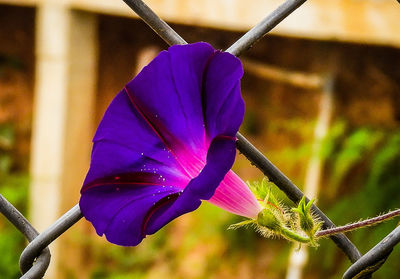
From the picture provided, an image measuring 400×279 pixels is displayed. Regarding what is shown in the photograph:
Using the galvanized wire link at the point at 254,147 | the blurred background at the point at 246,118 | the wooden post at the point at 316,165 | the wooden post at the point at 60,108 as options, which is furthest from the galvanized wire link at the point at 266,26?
the wooden post at the point at 60,108

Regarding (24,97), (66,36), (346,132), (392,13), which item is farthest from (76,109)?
(392,13)

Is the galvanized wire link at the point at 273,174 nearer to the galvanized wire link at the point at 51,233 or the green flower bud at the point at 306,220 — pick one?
the green flower bud at the point at 306,220

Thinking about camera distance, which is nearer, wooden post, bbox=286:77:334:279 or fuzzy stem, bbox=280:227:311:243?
fuzzy stem, bbox=280:227:311:243

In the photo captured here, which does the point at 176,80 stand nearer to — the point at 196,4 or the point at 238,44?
the point at 238,44

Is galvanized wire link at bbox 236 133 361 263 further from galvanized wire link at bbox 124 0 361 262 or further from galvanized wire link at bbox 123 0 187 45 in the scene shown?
galvanized wire link at bbox 123 0 187 45

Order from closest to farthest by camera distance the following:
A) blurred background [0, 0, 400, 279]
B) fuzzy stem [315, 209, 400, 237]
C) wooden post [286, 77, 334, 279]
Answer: fuzzy stem [315, 209, 400, 237] < blurred background [0, 0, 400, 279] < wooden post [286, 77, 334, 279]

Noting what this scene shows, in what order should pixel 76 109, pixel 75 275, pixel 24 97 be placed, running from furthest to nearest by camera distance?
pixel 24 97, pixel 75 275, pixel 76 109

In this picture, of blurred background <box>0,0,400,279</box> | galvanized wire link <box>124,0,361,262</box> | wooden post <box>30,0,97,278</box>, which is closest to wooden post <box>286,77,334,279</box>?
blurred background <box>0,0,400,279</box>
